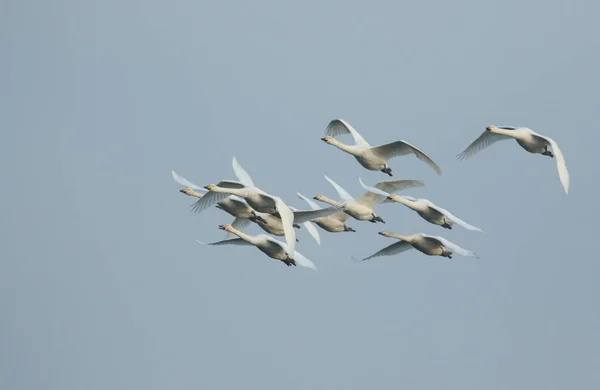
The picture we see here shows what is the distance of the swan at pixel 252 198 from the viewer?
5616 centimetres

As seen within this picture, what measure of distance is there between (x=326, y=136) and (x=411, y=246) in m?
4.97

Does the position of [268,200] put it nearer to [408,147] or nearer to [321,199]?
[408,147]

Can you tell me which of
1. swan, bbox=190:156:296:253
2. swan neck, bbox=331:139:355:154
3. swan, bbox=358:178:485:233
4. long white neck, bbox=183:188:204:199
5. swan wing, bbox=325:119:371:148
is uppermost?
swan wing, bbox=325:119:371:148

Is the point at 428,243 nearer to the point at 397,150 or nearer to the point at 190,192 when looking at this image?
the point at 397,150

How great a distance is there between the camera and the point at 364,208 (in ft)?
206

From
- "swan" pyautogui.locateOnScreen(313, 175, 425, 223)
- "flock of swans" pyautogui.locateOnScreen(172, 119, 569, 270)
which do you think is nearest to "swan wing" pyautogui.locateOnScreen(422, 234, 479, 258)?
"flock of swans" pyautogui.locateOnScreen(172, 119, 569, 270)

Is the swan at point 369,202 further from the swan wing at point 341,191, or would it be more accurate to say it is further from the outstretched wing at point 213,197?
the outstretched wing at point 213,197

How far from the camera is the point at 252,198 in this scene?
57594 mm

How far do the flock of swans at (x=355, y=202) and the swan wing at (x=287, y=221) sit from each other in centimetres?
3

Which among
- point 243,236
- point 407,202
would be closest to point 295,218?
point 243,236

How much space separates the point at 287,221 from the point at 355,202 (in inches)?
308

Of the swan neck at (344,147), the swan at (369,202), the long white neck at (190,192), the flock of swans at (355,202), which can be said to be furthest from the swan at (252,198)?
the swan at (369,202)

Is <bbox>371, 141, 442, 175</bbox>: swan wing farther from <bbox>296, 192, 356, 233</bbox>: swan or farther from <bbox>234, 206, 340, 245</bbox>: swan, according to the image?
<bbox>296, 192, 356, 233</bbox>: swan

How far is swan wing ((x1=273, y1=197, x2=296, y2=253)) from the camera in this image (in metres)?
54.5
